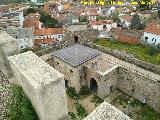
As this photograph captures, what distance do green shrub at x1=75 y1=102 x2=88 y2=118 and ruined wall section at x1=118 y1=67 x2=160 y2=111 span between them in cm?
336

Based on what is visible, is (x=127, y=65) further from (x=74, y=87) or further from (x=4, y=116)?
(x=4, y=116)

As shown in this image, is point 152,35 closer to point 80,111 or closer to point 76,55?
point 76,55

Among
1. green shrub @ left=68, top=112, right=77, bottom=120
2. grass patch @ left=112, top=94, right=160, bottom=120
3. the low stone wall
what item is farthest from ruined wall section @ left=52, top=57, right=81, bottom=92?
the low stone wall

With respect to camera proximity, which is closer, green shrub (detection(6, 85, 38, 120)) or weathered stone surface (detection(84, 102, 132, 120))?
weathered stone surface (detection(84, 102, 132, 120))

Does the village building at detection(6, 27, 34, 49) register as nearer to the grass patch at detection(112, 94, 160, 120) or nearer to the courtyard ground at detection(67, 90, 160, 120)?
the courtyard ground at detection(67, 90, 160, 120)

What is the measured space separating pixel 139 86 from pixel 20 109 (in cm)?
776

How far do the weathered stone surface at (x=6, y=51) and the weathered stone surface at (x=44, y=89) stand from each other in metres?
2.27

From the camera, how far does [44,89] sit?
36.9 ft

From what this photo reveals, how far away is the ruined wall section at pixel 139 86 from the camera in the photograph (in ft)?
47.6

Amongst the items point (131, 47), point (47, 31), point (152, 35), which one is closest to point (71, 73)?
point (131, 47)

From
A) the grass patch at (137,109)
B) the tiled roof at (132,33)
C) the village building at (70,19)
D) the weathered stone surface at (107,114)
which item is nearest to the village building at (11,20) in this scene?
the village building at (70,19)

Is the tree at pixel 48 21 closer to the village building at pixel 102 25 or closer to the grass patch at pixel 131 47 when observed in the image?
the village building at pixel 102 25

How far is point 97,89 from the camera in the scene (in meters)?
16.1

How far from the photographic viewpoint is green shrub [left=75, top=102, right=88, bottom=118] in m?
14.6
